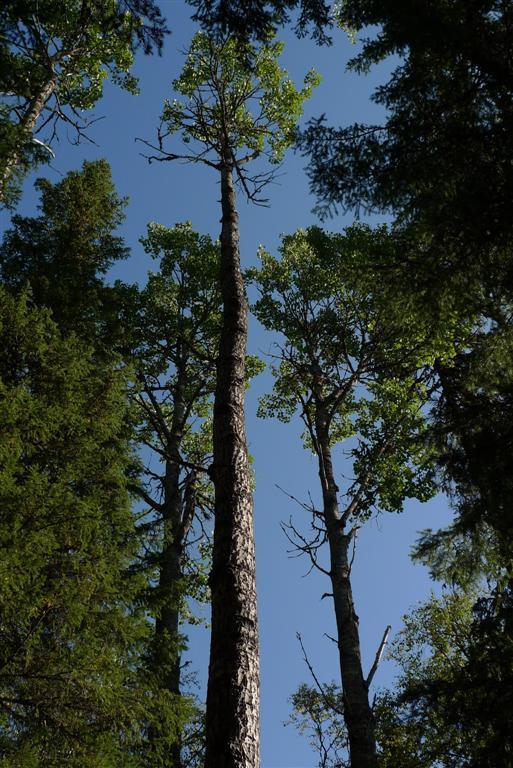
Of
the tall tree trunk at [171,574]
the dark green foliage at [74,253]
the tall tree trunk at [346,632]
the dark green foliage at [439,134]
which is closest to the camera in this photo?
the dark green foliage at [439,134]

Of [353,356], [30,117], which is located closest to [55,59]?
[30,117]

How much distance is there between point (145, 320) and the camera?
42.9 ft

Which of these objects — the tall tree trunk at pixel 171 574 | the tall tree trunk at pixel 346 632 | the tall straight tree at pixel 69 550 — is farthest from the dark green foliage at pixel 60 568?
the tall tree trunk at pixel 346 632

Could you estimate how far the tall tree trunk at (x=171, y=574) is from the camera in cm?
804

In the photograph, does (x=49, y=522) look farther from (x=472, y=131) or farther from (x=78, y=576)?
(x=472, y=131)

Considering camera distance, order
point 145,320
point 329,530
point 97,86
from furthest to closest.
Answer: point 97,86
point 145,320
point 329,530

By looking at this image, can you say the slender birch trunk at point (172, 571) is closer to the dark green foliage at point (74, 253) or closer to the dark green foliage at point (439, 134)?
the dark green foliage at point (74, 253)

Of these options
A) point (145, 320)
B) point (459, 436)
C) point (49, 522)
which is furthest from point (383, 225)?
point (49, 522)

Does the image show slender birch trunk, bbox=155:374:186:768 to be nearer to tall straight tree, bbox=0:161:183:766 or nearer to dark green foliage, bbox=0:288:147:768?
tall straight tree, bbox=0:161:183:766

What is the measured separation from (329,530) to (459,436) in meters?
2.65

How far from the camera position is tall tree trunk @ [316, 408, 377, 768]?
23.8ft

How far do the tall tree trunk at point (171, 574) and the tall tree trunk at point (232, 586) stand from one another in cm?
204

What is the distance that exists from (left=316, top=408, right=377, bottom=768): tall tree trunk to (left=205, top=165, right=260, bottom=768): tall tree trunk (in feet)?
11.9

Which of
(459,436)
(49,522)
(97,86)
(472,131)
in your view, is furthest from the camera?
(97,86)
